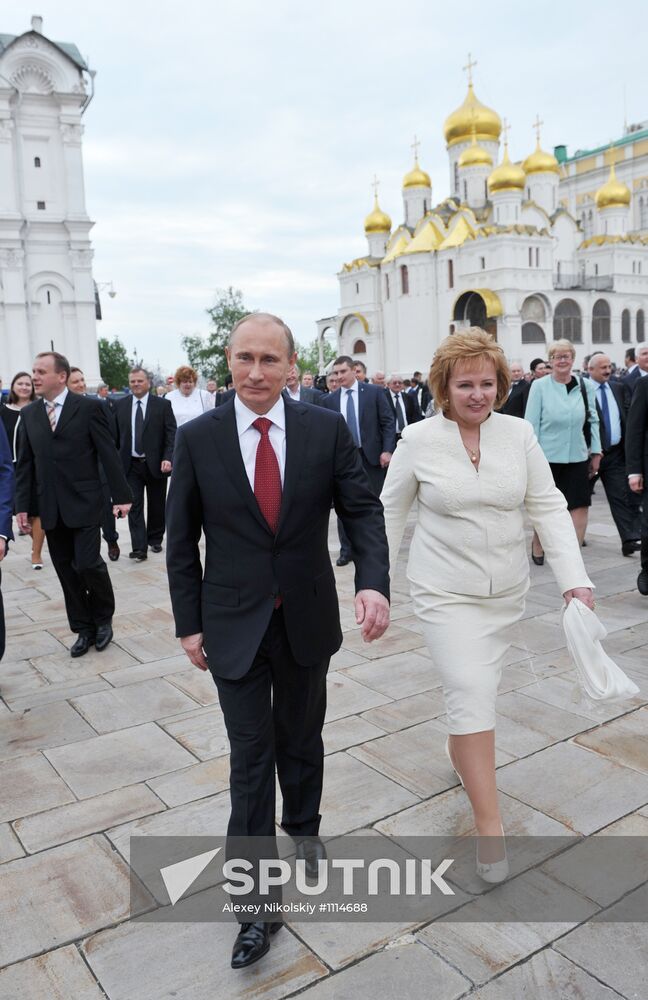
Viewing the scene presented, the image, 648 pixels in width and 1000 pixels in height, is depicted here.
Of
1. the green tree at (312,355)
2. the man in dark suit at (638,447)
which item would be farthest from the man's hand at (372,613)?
the green tree at (312,355)

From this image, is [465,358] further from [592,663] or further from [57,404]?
[57,404]

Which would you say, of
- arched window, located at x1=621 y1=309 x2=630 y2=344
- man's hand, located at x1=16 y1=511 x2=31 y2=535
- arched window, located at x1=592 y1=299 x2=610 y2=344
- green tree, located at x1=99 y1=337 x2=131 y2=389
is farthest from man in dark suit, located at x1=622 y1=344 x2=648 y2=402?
green tree, located at x1=99 y1=337 x2=131 y2=389

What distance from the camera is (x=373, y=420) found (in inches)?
306

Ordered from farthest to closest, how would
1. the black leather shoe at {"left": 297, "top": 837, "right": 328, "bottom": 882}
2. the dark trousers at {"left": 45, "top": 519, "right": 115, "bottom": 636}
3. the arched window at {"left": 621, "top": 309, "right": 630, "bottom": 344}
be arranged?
the arched window at {"left": 621, "top": 309, "right": 630, "bottom": 344} → the dark trousers at {"left": 45, "top": 519, "right": 115, "bottom": 636} → the black leather shoe at {"left": 297, "top": 837, "right": 328, "bottom": 882}

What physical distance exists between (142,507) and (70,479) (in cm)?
331

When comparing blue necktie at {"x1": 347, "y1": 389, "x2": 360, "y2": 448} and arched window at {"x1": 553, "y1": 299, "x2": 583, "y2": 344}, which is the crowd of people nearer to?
blue necktie at {"x1": 347, "y1": 389, "x2": 360, "y2": 448}

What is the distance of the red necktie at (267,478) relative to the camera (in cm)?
249

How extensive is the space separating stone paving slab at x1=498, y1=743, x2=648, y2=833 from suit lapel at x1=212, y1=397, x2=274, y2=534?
5.56 ft

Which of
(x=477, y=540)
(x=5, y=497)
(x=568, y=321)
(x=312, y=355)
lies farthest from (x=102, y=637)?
(x=312, y=355)

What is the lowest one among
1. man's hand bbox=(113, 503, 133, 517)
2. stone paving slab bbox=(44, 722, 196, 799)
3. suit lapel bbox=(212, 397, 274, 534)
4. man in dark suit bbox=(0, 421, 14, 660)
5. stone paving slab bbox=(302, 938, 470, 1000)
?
stone paving slab bbox=(302, 938, 470, 1000)

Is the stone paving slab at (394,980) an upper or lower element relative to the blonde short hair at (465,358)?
lower

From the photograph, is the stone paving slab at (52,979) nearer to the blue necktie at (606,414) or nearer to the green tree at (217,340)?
the blue necktie at (606,414)

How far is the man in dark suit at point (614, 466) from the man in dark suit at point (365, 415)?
196 cm

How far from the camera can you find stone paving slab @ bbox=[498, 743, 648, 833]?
3.12 m
